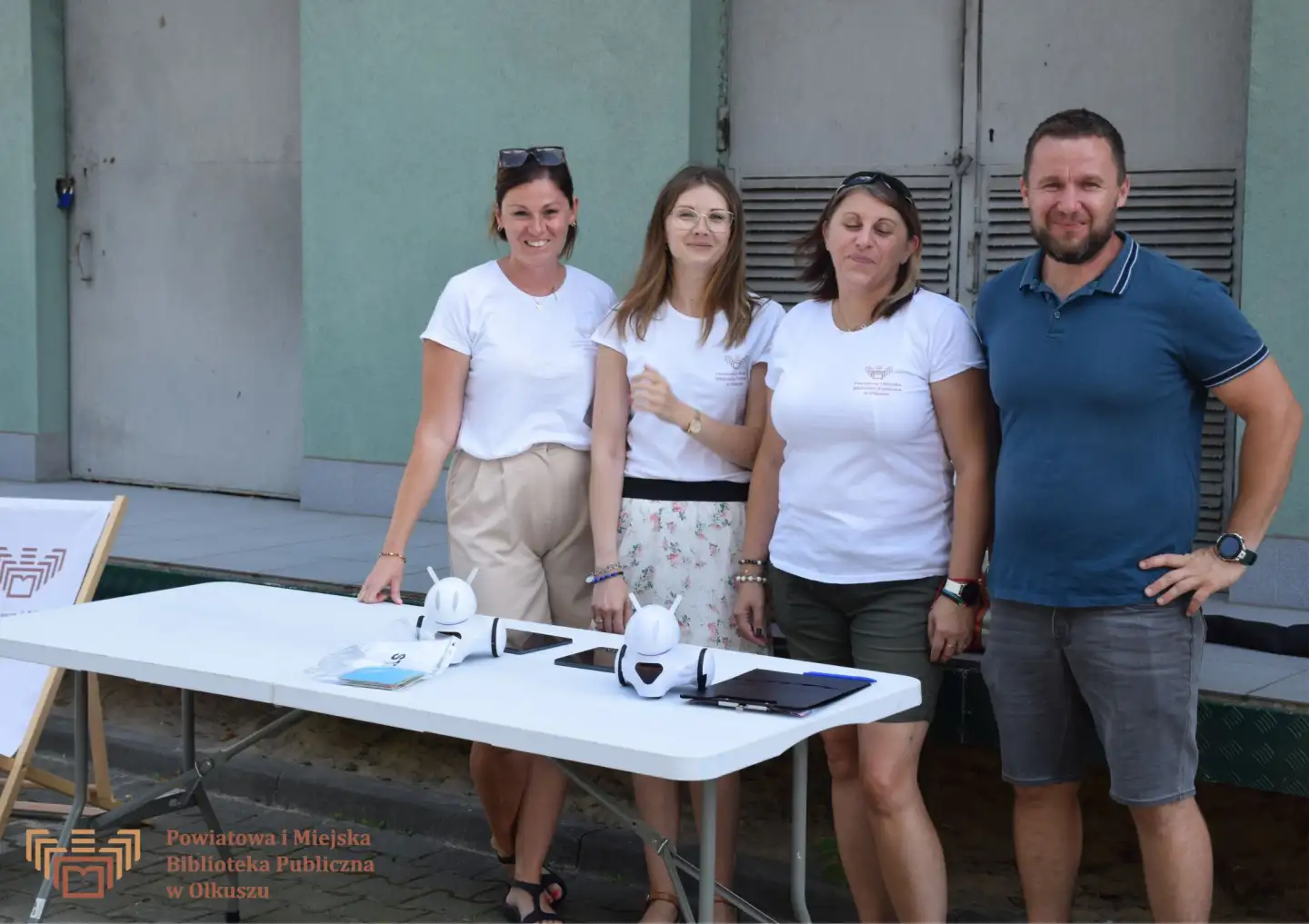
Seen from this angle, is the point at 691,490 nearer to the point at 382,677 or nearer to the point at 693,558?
the point at 693,558

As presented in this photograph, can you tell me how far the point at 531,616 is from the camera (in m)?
3.94

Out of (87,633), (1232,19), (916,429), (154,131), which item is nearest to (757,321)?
(916,429)

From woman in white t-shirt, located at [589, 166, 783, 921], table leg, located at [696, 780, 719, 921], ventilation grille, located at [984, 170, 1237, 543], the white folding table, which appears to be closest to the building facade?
ventilation grille, located at [984, 170, 1237, 543]

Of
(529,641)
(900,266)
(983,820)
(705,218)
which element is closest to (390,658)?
(529,641)

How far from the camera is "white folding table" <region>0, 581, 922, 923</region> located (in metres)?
2.71

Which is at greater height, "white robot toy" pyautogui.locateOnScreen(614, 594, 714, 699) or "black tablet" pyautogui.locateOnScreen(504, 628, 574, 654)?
"white robot toy" pyautogui.locateOnScreen(614, 594, 714, 699)

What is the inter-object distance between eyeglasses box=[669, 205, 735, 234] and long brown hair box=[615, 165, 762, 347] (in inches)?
1.2

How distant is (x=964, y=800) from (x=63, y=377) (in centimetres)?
604

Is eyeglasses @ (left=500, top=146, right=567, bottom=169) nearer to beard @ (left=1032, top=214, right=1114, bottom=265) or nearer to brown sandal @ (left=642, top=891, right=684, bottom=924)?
beard @ (left=1032, top=214, right=1114, bottom=265)

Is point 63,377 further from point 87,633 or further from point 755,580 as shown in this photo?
point 755,580

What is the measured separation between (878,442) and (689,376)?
0.56 meters

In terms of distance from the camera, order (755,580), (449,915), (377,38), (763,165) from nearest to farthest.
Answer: (755,580), (449,915), (763,165), (377,38)

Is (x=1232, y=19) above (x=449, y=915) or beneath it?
above

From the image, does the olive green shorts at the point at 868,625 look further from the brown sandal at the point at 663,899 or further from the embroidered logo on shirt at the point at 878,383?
the brown sandal at the point at 663,899
